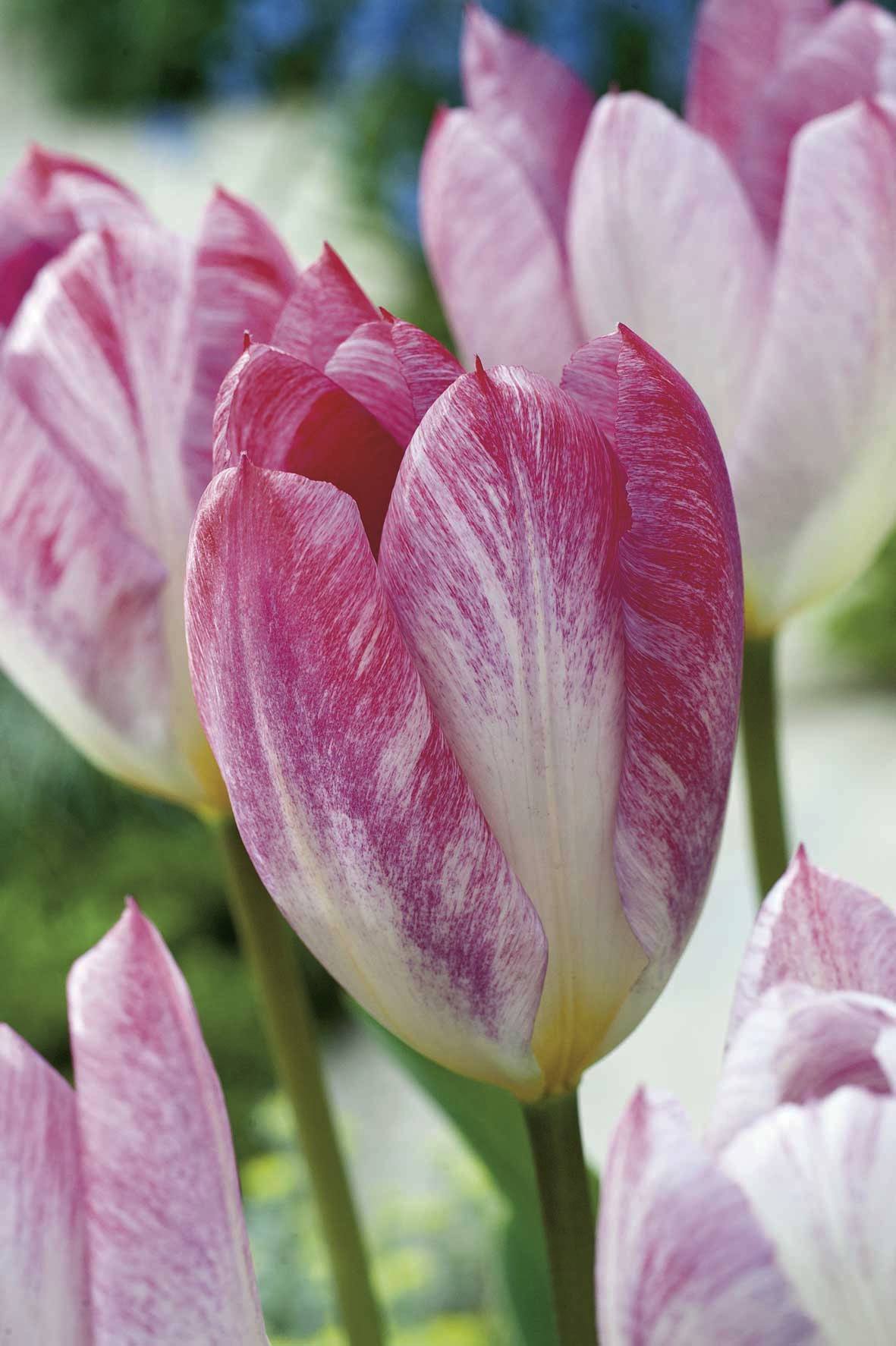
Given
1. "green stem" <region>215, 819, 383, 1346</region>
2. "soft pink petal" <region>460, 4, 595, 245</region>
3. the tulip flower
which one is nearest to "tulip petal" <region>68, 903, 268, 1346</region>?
the tulip flower

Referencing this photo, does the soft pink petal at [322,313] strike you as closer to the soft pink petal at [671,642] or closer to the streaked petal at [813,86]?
the soft pink petal at [671,642]

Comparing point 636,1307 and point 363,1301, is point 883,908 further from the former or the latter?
point 363,1301

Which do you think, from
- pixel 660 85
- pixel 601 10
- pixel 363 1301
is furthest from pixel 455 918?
pixel 660 85

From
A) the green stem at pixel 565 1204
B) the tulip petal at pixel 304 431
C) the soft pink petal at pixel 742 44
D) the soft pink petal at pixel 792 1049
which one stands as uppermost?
the soft pink petal at pixel 742 44

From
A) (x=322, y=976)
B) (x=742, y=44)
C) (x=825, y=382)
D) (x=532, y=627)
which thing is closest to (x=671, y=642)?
(x=532, y=627)

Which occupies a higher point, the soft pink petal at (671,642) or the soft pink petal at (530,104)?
the soft pink petal at (530,104)

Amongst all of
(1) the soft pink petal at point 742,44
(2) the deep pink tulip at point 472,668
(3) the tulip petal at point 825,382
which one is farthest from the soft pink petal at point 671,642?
(1) the soft pink petal at point 742,44

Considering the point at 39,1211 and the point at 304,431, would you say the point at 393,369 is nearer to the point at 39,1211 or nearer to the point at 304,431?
the point at 304,431
